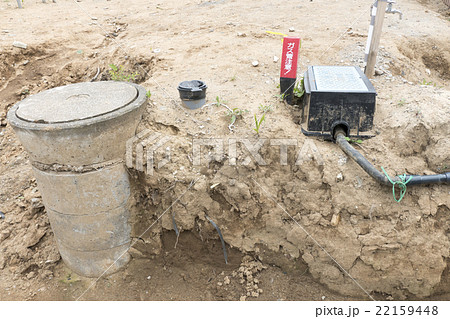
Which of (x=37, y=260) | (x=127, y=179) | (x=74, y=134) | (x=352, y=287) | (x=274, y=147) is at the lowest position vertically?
(x=37, y=260)

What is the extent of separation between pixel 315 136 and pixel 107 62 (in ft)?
12.1

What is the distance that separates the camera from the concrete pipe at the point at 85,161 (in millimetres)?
2760

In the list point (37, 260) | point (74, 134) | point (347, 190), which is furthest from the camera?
point (37, 260)

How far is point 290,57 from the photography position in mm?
3328

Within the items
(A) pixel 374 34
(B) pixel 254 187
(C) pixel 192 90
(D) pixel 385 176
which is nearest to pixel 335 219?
(D) pixel 385 176

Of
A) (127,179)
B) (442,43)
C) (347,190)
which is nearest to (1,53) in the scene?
(127,179)

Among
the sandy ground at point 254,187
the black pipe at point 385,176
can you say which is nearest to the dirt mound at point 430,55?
the sandy ground at point 254,187

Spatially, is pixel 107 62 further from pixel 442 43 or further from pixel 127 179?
pixel 442 43

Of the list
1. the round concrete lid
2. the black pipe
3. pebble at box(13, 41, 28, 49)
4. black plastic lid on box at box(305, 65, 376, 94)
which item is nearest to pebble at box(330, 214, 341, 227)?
the black pipe

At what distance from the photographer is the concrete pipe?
9.05 ft

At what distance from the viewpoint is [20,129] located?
2760 millimetres

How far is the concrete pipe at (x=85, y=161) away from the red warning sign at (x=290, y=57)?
1.38 metres

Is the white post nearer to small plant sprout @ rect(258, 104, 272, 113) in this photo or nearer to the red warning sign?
the red warning sign

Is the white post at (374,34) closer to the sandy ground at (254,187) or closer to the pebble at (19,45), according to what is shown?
the sandy ground at (254,187)
